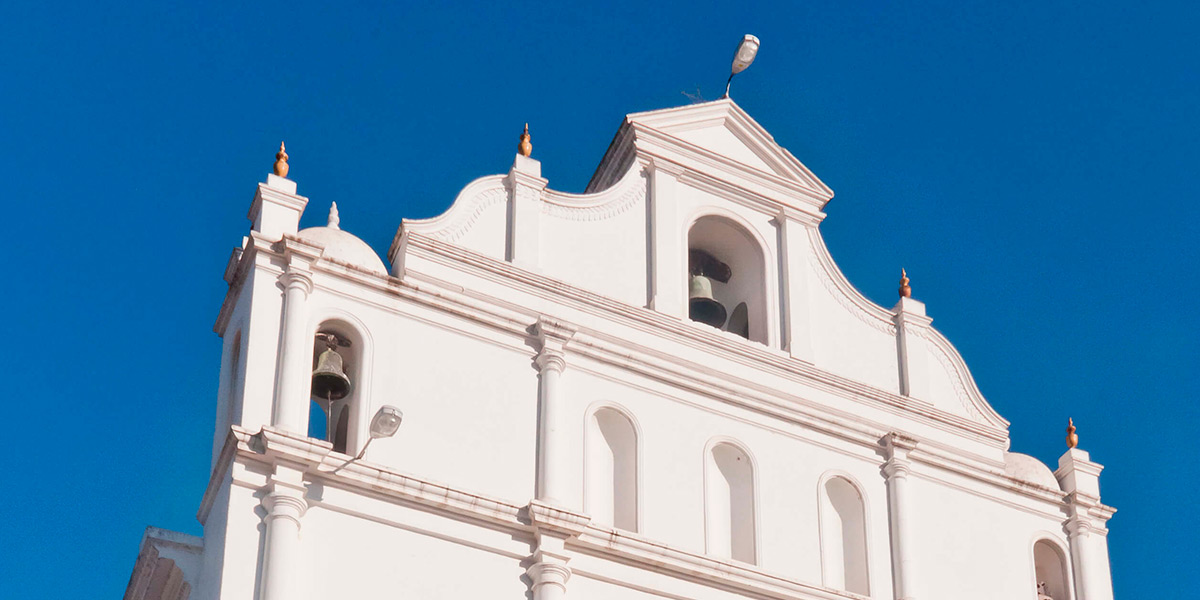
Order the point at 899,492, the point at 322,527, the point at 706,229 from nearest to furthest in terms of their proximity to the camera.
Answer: the point at 322,527, the point at 899,492, the point at 706,229

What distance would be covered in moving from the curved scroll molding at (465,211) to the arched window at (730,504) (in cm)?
461

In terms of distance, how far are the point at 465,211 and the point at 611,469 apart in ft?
13.5

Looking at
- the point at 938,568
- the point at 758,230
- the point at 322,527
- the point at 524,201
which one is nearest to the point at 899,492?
the point at 938,568

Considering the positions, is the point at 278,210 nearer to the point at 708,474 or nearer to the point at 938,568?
the point at 708,474

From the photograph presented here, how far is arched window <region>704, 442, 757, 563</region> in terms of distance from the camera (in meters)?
30.5

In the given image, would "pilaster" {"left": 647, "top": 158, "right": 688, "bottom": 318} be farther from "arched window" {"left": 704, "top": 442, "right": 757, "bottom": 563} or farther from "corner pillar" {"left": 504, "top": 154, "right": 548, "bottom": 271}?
"arched window" {"left": 704, "top": 442, "right": 757, "bottom": 563}

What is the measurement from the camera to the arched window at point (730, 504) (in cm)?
3045

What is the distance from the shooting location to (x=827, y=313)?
3344cm

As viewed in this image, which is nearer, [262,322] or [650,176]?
[262,322]

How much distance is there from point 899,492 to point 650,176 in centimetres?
590

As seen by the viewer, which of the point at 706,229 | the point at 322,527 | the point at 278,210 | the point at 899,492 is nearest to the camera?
the point at 322,527

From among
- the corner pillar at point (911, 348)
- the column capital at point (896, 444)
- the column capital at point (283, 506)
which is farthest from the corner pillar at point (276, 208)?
the corner pillar at point (911, 348)

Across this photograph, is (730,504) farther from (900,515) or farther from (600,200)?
(600,200)

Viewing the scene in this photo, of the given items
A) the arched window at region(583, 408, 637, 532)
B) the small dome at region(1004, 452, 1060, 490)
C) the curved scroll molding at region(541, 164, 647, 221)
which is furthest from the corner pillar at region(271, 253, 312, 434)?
the small dome at region(1004, 452, 1060, 490)
